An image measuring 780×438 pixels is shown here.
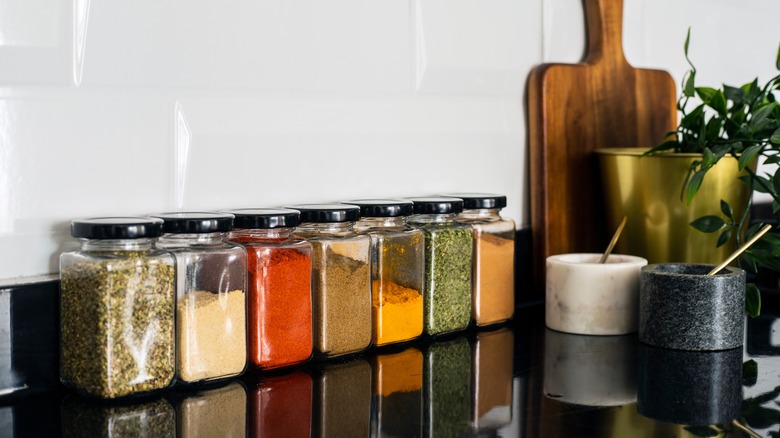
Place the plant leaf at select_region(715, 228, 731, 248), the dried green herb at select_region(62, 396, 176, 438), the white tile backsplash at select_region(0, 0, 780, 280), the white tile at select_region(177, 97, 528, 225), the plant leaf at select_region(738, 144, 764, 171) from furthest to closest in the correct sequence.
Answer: the plant leaf at select_region(715, 228, 731, 248) → the plant leaf at select_region(738, 144, 764, 171) → the white tile at select_region(177, 97, 528, 225) → the white tile backsplash at select_region(0, 0, 780, 280) → the dried green herb at select_region(62, 396, 176, 438)

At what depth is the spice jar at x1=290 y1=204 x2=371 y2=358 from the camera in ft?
3.23

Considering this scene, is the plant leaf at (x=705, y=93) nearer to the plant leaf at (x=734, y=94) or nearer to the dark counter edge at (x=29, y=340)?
the plant leaf at (x=734, y=94)

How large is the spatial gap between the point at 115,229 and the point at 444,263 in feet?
1.42

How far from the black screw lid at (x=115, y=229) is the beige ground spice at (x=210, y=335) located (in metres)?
0.08

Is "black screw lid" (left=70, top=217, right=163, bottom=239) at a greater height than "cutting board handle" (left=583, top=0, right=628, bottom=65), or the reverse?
"cutting board handle" (left=583, top=0, right=628, bottom=65)

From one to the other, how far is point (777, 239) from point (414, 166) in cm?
48

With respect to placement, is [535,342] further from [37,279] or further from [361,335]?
[37,279]

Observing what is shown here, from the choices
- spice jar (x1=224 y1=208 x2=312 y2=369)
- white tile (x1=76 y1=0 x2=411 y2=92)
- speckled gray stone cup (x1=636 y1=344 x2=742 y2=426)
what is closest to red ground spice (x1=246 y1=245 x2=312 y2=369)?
spice jar (x1=224 y1=208 x2=312 y2=369)

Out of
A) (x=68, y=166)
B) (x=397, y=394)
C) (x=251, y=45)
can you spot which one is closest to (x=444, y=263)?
(x=397, y=394)

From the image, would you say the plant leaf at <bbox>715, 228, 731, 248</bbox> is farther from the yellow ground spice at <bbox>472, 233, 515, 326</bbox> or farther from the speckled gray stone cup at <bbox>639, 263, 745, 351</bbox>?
the yellow ground spice at <bbox>472, 233, 515, 326</bbox>

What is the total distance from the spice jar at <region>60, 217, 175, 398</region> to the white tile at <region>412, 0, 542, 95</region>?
510 mm

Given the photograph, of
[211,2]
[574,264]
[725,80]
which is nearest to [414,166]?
[574,264]

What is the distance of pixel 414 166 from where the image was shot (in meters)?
1.23

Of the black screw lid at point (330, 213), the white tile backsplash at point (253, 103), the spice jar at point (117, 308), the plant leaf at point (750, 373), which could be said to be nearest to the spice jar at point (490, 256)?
the white tile backsplash at point (253, 103)
